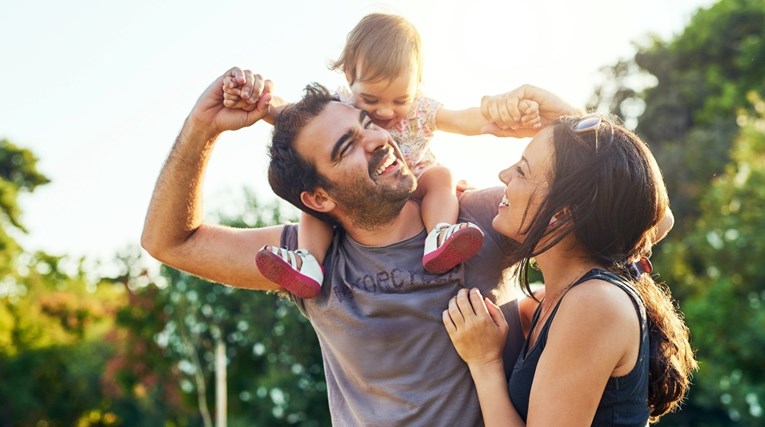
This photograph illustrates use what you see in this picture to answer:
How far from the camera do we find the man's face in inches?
133

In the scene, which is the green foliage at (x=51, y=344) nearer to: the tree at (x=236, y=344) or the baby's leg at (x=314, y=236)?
the tree at (x=236, y=344)

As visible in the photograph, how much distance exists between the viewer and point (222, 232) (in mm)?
3814

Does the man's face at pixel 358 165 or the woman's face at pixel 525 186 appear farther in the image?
the man's face at pixel 358 165

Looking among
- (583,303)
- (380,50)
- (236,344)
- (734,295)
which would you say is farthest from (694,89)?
(583,303)

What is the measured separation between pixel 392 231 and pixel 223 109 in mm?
743

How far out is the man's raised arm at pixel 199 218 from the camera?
348 cm

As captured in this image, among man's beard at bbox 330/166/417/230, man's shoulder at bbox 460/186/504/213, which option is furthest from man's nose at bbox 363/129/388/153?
man's shoulder at bbox 460/186/504/213

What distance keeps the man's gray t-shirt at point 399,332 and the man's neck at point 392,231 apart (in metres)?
0.03

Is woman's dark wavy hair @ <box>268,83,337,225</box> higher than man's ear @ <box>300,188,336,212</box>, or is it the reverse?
woman's dark wavy hair @ <box>268,83,337,225</box>

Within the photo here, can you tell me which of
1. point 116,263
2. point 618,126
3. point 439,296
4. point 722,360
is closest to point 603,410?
point 439,296

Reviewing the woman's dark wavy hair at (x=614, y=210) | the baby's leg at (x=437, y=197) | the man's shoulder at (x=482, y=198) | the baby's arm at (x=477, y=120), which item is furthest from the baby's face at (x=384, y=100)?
the woman's dark wavy hair at (x=614, y=210)

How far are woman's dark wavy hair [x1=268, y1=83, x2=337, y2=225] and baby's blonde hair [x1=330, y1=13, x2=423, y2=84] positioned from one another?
0.51 meters

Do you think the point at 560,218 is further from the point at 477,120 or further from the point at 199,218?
the point at 199,218

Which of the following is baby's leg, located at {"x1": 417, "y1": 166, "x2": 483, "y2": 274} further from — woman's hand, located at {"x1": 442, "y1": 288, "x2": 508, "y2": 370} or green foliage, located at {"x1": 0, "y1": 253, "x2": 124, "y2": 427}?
green foliage, located at {"x1": 0, "y1": 253, "x2": 124, "y2": 427}
